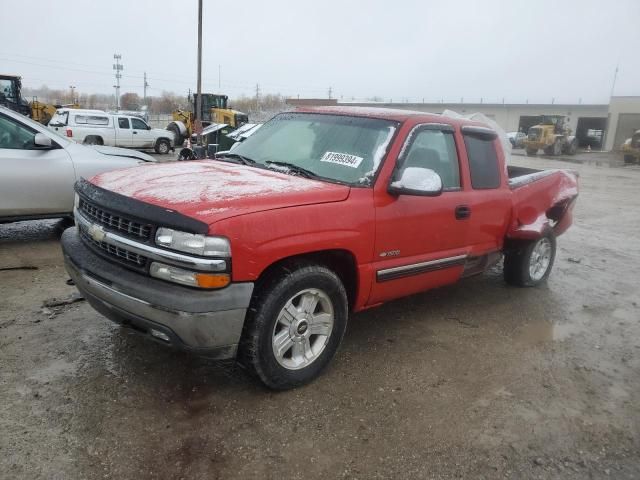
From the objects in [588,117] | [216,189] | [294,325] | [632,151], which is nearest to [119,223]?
[216,189]

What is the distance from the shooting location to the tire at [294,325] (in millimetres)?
2910

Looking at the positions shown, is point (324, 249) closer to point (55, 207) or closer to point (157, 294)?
point (157, 294)

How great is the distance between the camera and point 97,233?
304cm

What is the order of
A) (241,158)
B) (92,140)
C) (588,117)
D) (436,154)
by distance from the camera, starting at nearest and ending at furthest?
(436,154)
(241,158)
(92,140)
(588,117)

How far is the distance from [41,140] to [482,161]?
15.6 ft

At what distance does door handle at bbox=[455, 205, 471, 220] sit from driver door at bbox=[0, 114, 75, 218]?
4.41m

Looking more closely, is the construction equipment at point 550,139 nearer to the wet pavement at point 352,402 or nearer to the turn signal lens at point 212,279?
the wet pavement at point 352,402

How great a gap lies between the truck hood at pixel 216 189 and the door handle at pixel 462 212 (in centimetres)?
114

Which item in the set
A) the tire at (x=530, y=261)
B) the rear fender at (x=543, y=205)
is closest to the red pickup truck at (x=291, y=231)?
the rear fender at (x=543, y=205)

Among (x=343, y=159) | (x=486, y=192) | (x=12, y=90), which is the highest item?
(x=12, y=90)

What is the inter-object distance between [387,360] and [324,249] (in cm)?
112

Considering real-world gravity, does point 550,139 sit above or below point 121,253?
above

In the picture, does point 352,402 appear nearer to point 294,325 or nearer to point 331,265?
point 294,325

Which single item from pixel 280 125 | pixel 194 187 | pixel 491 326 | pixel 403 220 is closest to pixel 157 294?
pixel 194 187
